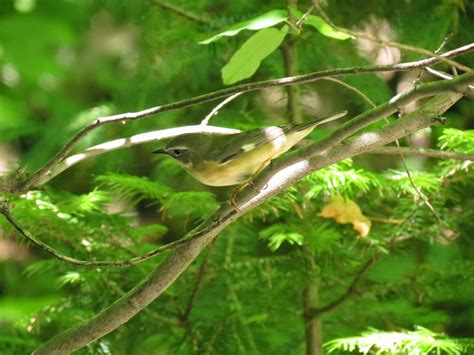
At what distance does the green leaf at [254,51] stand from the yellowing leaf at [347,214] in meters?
0.92

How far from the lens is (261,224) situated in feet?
10.2

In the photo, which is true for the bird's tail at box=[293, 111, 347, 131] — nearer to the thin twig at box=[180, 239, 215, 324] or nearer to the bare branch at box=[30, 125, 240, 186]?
the bare branch at box=[30, 125, 240, 186]

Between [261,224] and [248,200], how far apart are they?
132 centimetres

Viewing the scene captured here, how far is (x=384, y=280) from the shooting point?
9.97ft

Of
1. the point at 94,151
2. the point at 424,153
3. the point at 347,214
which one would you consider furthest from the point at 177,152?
the point at 424,153

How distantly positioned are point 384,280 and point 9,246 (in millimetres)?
3281

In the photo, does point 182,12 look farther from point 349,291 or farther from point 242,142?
point 349,291

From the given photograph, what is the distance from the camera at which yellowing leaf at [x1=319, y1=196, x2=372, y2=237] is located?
98.2 inches

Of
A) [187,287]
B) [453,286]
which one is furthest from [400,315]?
[187,287]

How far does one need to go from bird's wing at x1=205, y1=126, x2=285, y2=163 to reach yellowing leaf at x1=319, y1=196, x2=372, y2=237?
1.54 feet

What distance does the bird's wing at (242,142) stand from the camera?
214 cm

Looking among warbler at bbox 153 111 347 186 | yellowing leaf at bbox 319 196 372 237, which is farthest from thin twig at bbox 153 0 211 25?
yellowing leaf at bbox 319 196 372 237

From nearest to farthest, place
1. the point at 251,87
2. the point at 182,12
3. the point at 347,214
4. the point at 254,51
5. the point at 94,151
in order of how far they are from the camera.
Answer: the point at 254,51 → the point at 251,87 → the point at 94,151 → the point at 347,214 → the point at 182,12

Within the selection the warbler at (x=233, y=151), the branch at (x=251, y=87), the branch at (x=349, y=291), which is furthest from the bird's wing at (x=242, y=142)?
the branch at (x=349, y=291)
